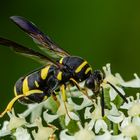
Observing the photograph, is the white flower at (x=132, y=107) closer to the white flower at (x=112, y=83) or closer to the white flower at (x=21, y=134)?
the white flower at (x=112, y=83)

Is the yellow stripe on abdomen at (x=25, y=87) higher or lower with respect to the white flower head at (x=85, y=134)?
higher

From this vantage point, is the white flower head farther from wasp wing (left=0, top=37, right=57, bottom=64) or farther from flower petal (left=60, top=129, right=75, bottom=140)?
wasp wing (left=0, top=37, right=57, bottom=64)

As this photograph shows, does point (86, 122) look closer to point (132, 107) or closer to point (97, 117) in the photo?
point (97, 117)

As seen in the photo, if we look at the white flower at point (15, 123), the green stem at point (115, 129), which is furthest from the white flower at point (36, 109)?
the green stem at point (115, 129)

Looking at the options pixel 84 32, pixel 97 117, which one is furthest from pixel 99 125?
pixel 84 32

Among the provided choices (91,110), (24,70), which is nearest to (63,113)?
(91,110)

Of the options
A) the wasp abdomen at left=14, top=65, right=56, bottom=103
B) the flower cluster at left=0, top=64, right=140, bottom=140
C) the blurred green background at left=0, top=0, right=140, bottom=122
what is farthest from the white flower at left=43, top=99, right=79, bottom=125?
the blurred green background at left=0, top=0, right=140, bottom=122
